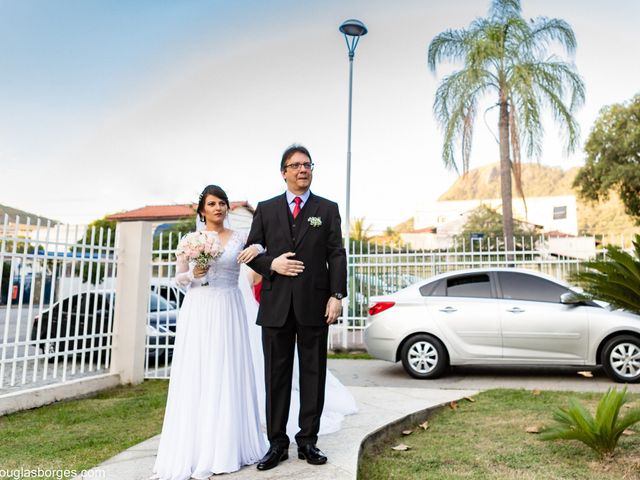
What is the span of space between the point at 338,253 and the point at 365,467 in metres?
1.58

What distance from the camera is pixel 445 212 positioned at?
6694cm

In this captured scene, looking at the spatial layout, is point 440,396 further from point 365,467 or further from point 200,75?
point 200,75

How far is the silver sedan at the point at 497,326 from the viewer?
728 cm

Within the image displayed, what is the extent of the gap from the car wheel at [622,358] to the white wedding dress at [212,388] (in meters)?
5.66

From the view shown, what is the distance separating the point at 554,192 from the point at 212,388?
138 meters

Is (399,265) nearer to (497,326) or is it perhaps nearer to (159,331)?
(497,326)

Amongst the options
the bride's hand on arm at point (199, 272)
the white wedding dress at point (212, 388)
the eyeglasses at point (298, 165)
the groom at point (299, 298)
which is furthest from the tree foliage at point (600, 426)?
the bride's hand on arm at point (199, 272)

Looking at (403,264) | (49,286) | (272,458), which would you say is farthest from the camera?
(403,264)

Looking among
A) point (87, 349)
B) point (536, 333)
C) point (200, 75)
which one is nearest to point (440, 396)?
point (536, 333)

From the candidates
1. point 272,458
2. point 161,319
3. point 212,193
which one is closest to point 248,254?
point 212,193

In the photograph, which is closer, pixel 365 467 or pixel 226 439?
pixel 226 439

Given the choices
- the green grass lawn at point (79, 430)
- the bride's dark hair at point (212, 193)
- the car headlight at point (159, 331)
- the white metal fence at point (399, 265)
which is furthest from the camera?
the white metal fence at point (399, 265)

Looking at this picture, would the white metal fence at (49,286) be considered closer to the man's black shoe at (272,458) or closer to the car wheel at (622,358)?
the man's black shoe at (272,458)

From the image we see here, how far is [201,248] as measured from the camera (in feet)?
11.4
